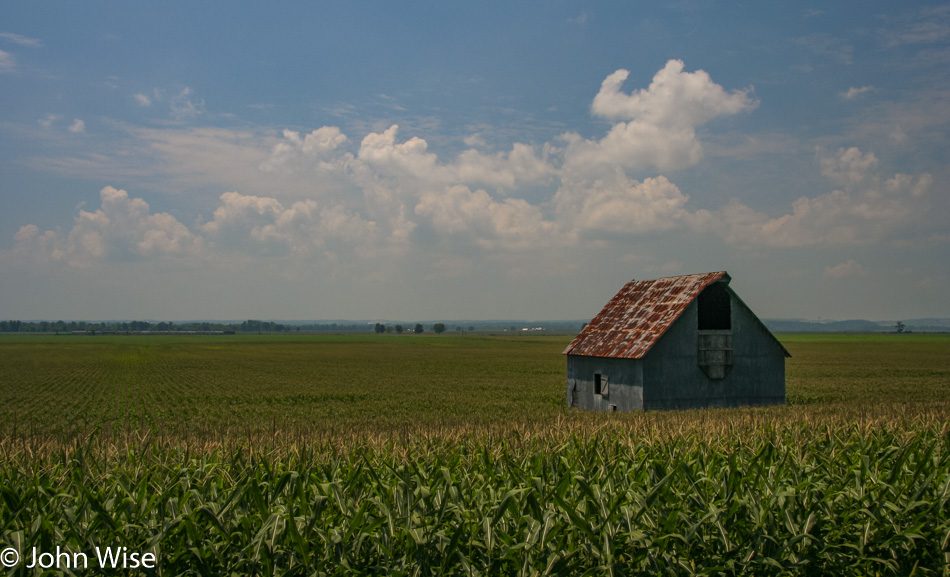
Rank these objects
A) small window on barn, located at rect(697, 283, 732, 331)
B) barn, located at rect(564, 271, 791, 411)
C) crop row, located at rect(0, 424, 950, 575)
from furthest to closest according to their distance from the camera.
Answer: small window on barn, located at rect(697, 283, 732, 331), barn, located at rect(564, 271, 791, 411), crop row, located at rect(0, 424, 950, 575)

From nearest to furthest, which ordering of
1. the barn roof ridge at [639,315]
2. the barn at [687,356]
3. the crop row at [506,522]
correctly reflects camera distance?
the crop row at [506,522]
the barn at [687,356]
the barn roof ridge at [639,315]

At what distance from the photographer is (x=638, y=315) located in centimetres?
2645

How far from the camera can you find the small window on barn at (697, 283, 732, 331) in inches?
987

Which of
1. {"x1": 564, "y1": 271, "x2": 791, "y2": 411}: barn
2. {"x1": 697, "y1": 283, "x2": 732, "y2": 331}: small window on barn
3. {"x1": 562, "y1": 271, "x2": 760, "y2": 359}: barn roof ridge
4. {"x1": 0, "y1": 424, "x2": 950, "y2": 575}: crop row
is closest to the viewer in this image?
{"x1": 0, "y1": 424, "x2": 950, "y2": 575}: crop row

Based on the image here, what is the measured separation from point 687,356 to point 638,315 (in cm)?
311

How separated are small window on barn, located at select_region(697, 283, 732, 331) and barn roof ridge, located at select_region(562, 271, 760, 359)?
0.56 metres

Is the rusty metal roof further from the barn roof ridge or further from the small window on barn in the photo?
the small window on barn

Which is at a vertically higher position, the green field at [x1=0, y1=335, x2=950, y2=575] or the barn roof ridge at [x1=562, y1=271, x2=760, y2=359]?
the barn roof ridge at [x1=562, y1=271, x2=760, y2=359]

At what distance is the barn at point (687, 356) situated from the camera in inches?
933

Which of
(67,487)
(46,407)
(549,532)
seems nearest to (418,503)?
(549,532)

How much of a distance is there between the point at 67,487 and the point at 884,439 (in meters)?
10.4

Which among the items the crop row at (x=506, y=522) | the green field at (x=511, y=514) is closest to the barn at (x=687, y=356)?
the green field at (x=511, y=514)

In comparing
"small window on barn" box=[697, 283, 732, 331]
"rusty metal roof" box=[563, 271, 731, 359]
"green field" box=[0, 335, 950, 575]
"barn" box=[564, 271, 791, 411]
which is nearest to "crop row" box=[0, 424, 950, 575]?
"green field" box=[0, 335, 950, 575]

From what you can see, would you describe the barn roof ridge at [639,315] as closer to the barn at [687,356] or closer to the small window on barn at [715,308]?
the barn at [687,356]
